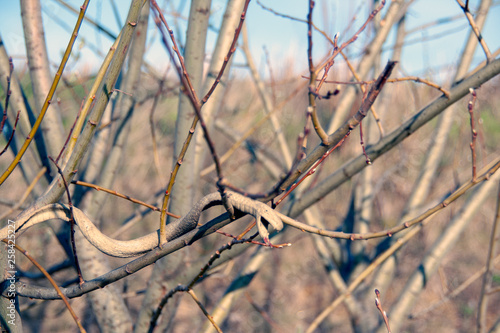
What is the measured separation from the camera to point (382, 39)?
179cm

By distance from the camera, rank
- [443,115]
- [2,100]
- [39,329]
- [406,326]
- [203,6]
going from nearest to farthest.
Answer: [203,6]
[2,100]
[443,115]
[39,329]
[406,326]

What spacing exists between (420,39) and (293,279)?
3752 mm

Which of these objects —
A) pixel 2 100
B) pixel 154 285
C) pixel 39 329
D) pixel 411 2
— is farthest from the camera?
pixel 39 329

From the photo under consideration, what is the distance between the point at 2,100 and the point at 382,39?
5.77ft

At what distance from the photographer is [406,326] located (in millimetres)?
3920

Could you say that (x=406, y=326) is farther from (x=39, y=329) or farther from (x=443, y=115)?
(x=39, y=329)

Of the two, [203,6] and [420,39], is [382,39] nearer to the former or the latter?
[420,39]

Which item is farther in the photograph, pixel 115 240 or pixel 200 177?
pixel 200 177

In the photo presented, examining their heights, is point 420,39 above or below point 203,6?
above

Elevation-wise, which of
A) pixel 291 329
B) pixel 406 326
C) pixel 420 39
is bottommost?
pixel 406 326

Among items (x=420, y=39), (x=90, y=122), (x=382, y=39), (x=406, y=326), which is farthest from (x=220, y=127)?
(x=406, y=326)

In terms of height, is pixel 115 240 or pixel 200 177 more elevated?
pixel 200 177

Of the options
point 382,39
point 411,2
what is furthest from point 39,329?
point 411,2

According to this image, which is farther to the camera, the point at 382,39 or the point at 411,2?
the point at 411,2
